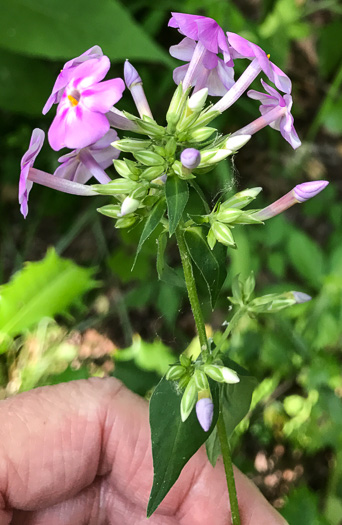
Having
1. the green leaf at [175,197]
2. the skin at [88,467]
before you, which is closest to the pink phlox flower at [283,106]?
the green leaf at [175,197]

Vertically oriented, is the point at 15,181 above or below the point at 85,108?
below

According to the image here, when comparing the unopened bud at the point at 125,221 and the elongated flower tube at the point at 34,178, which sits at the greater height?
the elongated flower tube at the point at 34,178

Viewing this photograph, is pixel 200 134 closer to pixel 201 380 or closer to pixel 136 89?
pixel 136 89

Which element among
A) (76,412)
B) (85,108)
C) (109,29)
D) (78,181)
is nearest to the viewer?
(85,108)

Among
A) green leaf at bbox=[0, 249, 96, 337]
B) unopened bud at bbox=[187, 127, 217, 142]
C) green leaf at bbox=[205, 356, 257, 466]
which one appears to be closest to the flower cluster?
unopened bud at bbox=[187, 127, 217, 142]

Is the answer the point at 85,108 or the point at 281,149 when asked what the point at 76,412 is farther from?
the point at 281,149

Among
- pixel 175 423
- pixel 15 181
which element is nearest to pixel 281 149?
pixel 15 181

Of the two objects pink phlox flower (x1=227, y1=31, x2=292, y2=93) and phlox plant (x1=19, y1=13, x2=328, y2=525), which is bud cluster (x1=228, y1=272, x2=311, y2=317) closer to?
phlox plant (x1=19, y1=13, x2=328, y2=525)

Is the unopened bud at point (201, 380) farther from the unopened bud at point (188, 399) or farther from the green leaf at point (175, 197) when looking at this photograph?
the green leaf at point (175, 197)
